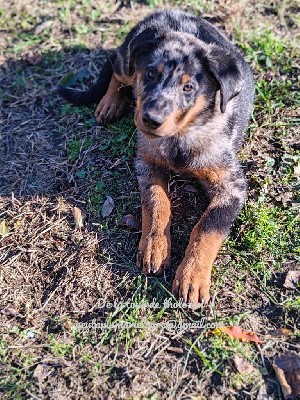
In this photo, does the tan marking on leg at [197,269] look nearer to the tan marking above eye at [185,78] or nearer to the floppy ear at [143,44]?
the tan marking above eye at [185,78]

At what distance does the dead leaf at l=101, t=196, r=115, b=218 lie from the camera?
16.6 feet

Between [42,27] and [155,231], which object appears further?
[42,27]

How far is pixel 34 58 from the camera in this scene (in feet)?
21.1

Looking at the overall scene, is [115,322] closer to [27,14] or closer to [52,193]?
[52,193]

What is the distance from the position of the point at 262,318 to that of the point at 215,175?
4.22ft

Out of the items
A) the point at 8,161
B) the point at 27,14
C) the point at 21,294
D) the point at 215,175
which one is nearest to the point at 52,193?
the point at 8,161

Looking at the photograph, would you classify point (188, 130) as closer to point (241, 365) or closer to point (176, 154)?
point (176, 154)

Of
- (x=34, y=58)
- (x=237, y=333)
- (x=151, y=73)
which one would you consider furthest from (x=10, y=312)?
(x=34, y=58)

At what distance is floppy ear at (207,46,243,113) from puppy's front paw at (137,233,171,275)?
1142 millimetres

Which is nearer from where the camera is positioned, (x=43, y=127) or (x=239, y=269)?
(x=239, y=269)

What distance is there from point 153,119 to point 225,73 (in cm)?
71

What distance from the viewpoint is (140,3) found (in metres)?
6.89

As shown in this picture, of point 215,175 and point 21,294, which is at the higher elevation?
point 215,175

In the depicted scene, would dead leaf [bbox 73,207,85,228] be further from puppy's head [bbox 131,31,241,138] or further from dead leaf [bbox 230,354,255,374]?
dead leaf [bbox 230,354,255,374]
